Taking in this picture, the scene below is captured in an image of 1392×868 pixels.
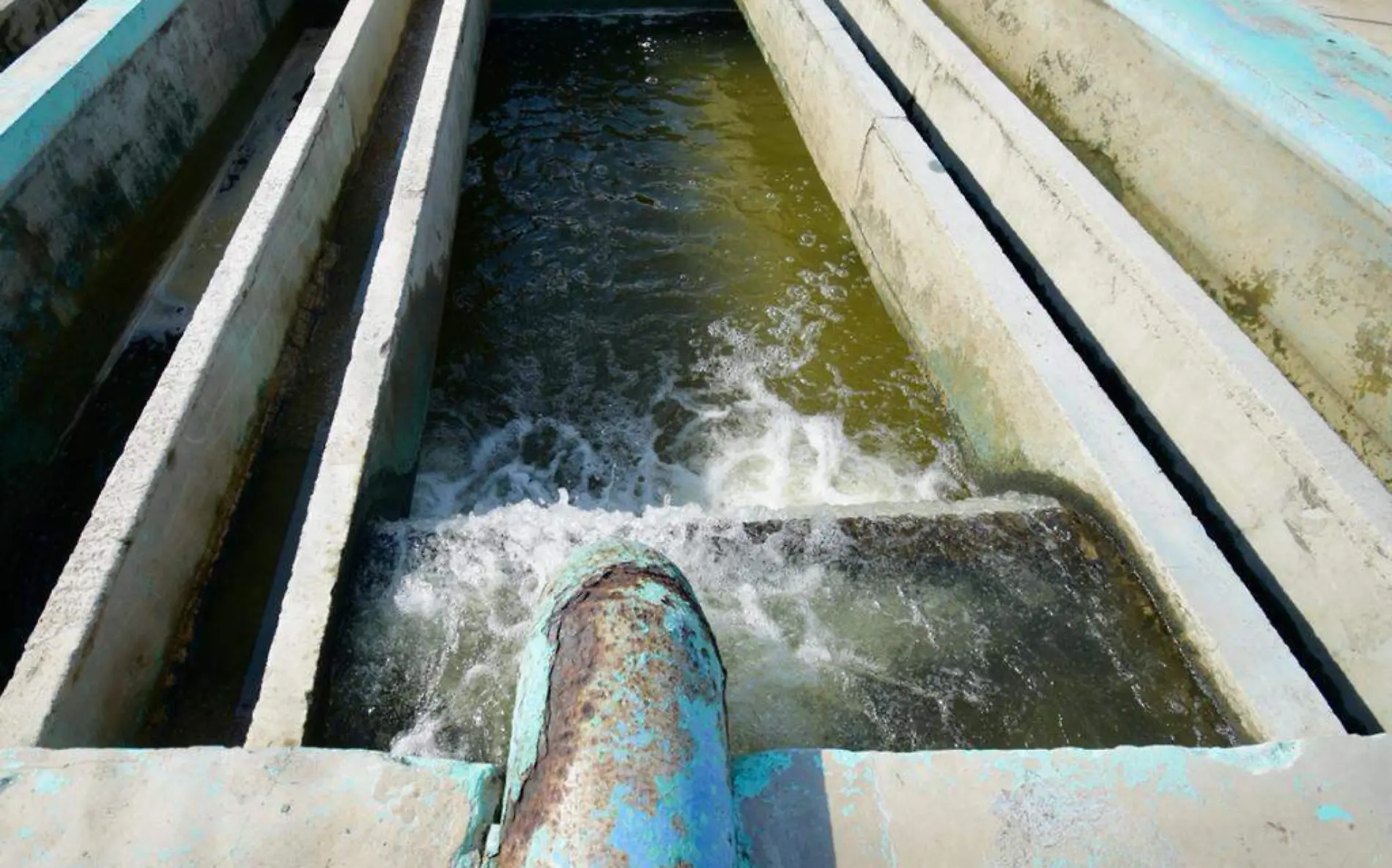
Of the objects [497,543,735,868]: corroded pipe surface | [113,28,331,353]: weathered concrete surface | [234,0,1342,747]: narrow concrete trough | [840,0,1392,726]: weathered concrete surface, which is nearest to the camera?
[497,543,735,868]: corroded pipe surface

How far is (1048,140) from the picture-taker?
407 cm

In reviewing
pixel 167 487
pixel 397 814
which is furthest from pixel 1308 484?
pixel 167 487

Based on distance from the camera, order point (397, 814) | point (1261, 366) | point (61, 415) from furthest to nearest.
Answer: point (61, 415)
point (1261, 366)
point (397, 814)

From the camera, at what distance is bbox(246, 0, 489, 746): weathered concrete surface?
87.1 inches

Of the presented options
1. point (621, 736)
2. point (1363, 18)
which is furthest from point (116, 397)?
point (1363, 18)

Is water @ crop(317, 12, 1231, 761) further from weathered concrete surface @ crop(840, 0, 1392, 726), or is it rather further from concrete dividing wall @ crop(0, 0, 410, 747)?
concrete dividing wall @ crop(0, 0, 410, 747)

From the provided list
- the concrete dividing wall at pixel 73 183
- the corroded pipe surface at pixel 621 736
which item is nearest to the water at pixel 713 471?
the corroded pipe surface at pixel 621 736

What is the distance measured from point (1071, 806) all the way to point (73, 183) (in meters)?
4.68

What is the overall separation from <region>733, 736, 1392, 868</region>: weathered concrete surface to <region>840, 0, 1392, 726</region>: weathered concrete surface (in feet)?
2.57

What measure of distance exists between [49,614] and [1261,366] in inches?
157

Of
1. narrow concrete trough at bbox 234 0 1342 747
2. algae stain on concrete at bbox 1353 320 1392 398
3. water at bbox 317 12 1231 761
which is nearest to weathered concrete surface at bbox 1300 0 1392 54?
algae stain on concrete at bbox 1353 320 1392 398

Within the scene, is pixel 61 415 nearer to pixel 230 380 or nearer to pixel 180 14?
pixel 230 380

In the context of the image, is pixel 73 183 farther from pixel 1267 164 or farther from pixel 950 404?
pixel 1267 164

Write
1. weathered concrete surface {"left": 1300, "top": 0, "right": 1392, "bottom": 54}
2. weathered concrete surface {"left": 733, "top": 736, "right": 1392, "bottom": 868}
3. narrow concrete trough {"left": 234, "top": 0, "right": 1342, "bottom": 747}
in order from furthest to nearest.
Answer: weathered concrete surface {"left": 1300, "top": 0, "right": 1392, "bottom": 54}
narrow concrete trough {"left": 234, "top": 0, "right": 1342, "bottom": 747}
weathered concrete surface {"left": 733, "top": 736, "right": 1392, "bottom": 868}
